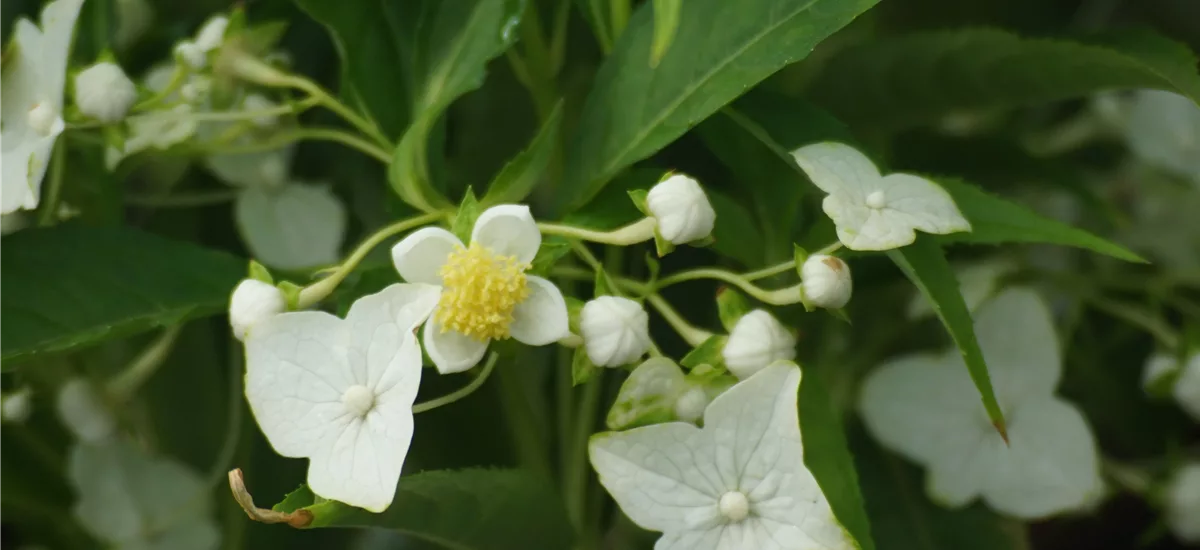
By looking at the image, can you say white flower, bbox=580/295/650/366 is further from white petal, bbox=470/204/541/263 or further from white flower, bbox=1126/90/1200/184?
white flower, bbox=1126/90/1200/184

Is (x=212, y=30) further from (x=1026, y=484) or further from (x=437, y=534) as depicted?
(x=1026, y=484)

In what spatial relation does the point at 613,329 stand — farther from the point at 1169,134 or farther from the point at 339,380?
the point at 1169,134

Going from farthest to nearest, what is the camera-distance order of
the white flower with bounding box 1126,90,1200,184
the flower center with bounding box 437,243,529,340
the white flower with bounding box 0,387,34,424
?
the white flower with bounding box 1126,90,1200,184 → the white flower with bounding box 0,387,34,424 → the flower center with bounding box 437,243,529,340

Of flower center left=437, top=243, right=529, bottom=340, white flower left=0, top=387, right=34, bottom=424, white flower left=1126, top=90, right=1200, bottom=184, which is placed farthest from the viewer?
white flower left=1126, top=90, right=1200, bottom=184

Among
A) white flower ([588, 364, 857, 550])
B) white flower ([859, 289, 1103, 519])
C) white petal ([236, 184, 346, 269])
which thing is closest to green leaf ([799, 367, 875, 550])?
white flower ([588, 364, 857, 550])

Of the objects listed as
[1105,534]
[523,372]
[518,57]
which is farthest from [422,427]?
[1105,534]

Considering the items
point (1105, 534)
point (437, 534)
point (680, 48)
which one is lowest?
point (1105, 534)
